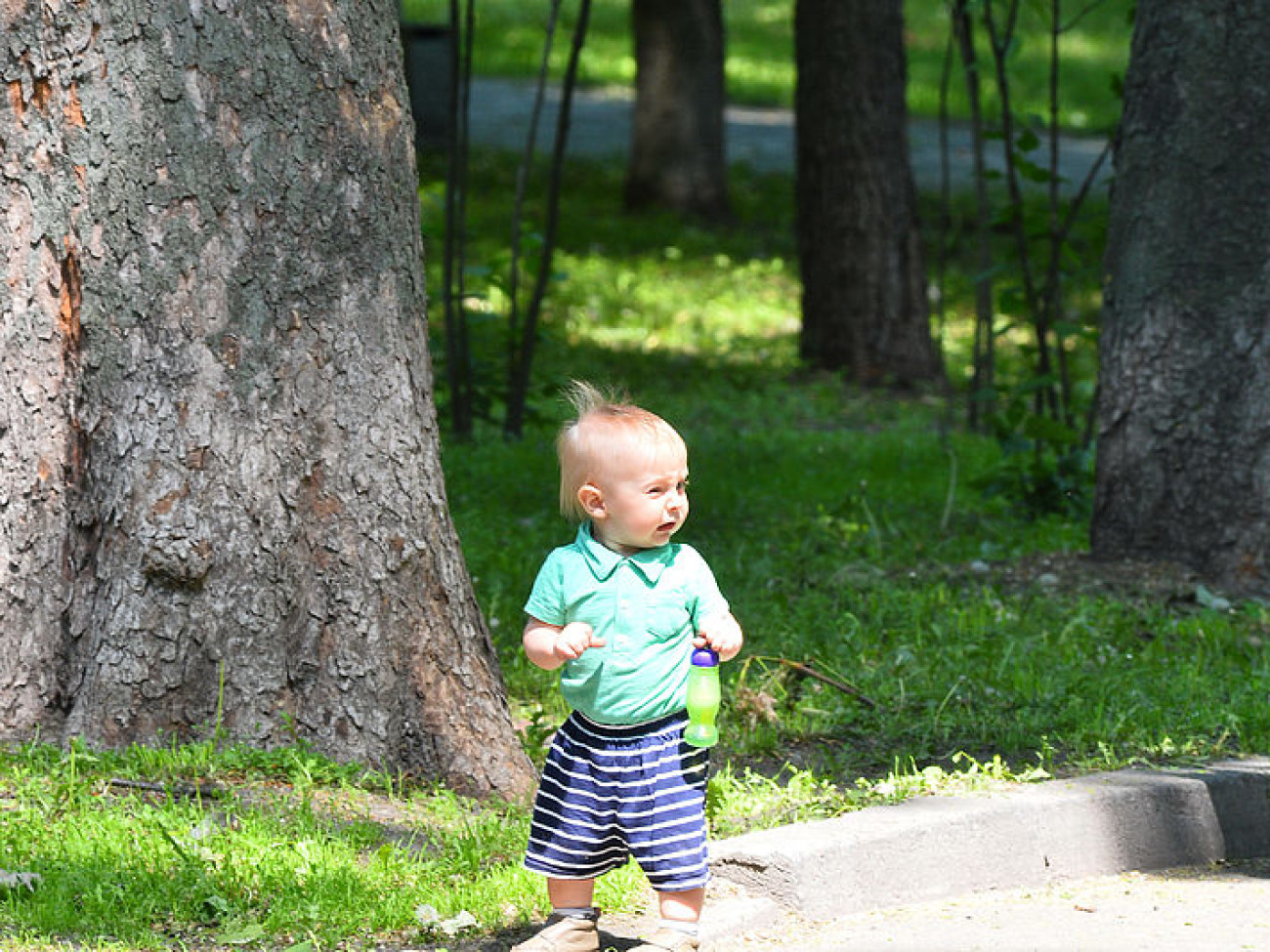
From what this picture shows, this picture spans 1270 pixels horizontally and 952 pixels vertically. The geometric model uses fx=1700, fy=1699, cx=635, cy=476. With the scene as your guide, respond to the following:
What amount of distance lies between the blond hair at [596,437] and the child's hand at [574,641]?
270mm

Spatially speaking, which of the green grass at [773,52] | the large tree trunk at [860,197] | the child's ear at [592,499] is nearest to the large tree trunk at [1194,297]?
the child's ear at [592,499]

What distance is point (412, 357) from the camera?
4.36m

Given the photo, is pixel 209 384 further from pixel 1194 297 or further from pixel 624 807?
pixel 1194 297

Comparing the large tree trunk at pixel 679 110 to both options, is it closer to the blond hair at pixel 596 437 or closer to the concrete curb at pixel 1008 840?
the concrete curb at pixel 1008 840

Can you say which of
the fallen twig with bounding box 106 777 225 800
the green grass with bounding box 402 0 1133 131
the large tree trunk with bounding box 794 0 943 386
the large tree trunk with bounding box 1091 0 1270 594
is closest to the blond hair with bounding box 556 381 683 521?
the fallen twig with bounding box 106 777 225 800

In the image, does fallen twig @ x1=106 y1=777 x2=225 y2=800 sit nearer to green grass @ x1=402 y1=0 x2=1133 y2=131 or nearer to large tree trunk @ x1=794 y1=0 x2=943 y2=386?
large tree trunk @ x1=794 y1=0 x2=943 y2=386

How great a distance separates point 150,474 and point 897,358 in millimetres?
8105

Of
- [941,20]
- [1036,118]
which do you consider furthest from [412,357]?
[941,20]

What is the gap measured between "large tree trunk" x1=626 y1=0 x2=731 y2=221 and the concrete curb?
13.4 m

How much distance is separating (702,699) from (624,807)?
0.93 feet

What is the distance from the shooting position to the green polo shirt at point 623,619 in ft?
11.4

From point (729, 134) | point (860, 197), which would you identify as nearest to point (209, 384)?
point (860, 197)

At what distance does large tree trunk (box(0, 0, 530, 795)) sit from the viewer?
13.4 feet

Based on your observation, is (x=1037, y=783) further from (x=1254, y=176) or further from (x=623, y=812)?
(x=1254, y=176)
